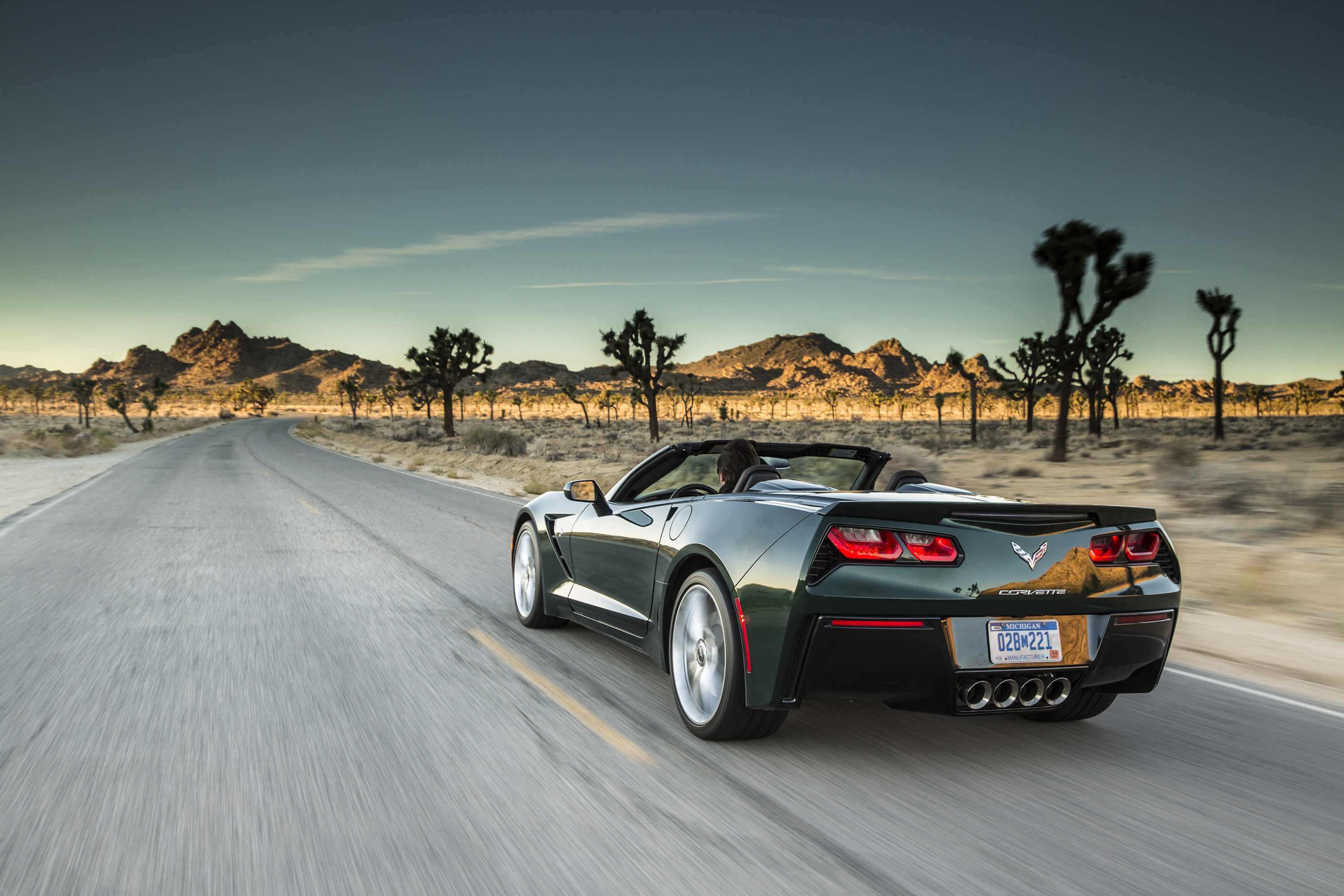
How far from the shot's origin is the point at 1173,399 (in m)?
180

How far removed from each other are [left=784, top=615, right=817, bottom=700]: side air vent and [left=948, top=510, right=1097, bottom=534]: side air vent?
696mm

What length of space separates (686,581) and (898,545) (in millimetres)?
1167

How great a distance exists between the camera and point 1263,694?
199 inches

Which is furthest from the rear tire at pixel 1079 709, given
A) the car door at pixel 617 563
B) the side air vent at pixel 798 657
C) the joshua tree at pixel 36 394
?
the joshua tree at pixel 36 394

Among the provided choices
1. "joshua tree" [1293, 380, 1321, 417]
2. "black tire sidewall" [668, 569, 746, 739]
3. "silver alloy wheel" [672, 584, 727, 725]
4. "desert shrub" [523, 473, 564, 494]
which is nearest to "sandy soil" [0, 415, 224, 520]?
"desert shrub" [523, 473, 564, 494]

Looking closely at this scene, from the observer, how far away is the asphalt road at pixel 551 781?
2818 millimetres

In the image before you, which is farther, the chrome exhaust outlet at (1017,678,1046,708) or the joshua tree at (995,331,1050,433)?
the joshua tree at (995,331,1050,433)

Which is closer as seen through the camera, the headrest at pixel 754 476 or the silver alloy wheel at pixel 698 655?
the silver alloy wheel at pixel 698 655

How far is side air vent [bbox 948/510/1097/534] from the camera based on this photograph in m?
3.62

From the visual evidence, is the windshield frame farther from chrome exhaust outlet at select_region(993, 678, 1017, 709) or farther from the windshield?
chrome exhaust outlet at select_region(993, 678, 1017, 709)

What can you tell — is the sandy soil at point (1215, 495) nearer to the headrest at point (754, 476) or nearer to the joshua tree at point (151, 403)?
the headrest at point (754, 476)

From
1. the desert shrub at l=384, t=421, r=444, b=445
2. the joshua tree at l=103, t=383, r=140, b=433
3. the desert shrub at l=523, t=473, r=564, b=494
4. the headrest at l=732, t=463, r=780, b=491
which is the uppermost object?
the joshua tree at l=103, t=383, r=140, b=433

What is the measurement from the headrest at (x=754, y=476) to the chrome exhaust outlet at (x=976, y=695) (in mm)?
1449

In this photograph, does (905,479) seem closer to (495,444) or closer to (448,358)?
(495,444)
